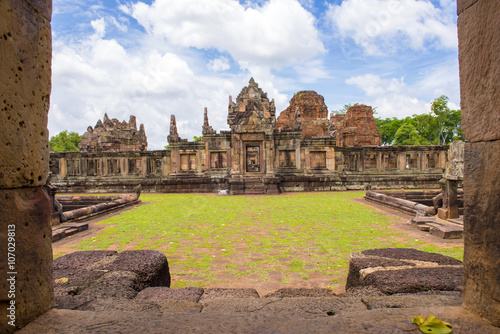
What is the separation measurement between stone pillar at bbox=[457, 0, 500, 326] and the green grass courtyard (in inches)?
74.9

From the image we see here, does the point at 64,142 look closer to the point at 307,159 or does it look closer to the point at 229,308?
the point at 307,159

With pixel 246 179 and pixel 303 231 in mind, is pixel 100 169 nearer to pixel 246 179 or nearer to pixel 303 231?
pixel 246 179

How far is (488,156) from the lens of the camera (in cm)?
188

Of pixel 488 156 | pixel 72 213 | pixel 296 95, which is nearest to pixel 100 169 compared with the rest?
pixel 72 213

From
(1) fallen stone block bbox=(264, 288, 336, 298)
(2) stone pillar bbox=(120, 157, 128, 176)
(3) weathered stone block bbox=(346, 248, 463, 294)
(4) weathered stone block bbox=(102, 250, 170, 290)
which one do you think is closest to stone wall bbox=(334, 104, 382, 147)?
Result: (2) stone pillar bbox=(120, 157, 128, 176)

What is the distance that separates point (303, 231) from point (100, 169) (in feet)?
57.4

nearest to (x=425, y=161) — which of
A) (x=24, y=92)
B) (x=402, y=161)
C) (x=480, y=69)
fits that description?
(x=402, y=161)

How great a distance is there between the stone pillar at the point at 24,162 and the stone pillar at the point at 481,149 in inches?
116

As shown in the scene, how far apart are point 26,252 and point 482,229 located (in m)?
2.99

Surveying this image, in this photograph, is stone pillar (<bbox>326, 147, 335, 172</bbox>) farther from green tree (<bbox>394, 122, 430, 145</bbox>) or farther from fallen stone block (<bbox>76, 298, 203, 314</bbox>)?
green tree (<bbox>394, 122, 430, 145</bbox>)

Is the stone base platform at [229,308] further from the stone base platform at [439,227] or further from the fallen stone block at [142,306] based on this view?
the stone base platform at [439,227]

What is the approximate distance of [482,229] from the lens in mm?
1925

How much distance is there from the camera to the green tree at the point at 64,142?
5775 cm

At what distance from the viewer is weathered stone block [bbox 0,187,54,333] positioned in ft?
5.90
